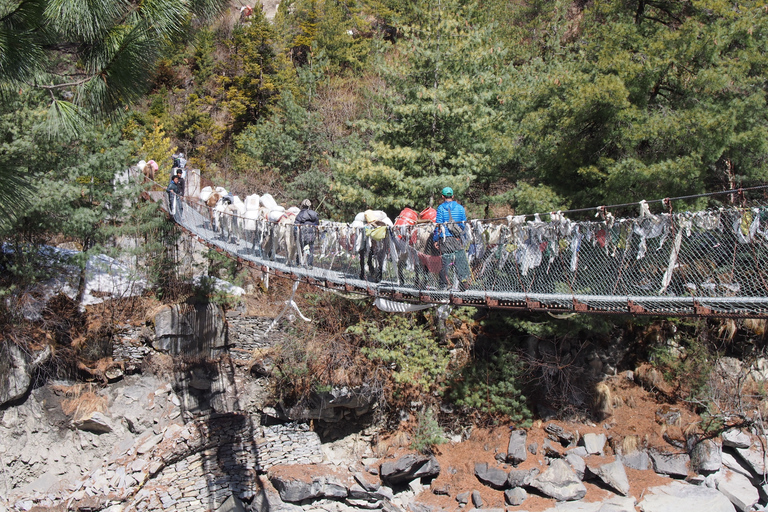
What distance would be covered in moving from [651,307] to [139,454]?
924 centimetres

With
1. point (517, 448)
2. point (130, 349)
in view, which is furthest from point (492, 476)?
point (130, 349)

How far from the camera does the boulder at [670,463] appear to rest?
9312 millimetres

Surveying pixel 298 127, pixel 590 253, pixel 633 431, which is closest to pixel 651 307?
pixel 590 253

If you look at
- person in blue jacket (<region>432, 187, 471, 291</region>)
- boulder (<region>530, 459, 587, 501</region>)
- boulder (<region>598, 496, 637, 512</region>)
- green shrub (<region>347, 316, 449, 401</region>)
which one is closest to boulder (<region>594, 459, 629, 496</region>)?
boulder (<region>598, 496, 637, 512</region>)

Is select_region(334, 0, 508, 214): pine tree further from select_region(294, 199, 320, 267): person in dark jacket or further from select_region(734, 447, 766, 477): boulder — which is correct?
select_region(734, 447, 766, 477): boulder

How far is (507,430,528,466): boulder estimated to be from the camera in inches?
388

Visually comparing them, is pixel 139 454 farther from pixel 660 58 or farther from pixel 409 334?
pixel 660 58

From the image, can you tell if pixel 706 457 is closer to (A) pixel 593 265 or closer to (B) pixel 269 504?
(A) pixel 593 265

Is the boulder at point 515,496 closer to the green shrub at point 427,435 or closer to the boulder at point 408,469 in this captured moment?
the boulder at point 408,469

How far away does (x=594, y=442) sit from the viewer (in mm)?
9883

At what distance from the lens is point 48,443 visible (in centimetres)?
1024

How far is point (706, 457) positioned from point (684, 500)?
3.16 feet

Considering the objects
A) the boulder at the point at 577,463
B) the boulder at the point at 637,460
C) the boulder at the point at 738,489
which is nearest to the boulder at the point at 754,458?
the boulder at the point at 738,489

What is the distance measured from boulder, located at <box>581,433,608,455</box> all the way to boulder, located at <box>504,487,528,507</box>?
1463 millimetres
